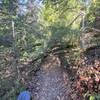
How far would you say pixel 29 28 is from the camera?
38.8 feet

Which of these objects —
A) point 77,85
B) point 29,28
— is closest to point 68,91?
point 77,85

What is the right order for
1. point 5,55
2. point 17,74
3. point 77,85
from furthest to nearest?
point 5,55 → point 17,74 → point 77,85

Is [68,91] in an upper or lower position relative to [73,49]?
lower

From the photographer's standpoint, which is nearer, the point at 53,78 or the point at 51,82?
the point at 51,82

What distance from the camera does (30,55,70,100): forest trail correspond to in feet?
30.0

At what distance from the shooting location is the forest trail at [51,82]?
360 inches

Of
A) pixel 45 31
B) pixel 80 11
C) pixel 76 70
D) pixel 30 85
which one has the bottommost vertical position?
pixel 30 85

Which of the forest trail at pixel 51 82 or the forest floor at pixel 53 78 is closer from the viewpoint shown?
the forest floor at pixel 53 78

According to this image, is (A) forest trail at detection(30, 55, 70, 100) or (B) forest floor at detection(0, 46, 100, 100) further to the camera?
(A) forest trail at detection(30, 55, 70, 100)

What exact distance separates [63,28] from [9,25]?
2.76 metres

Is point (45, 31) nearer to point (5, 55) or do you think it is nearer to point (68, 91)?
point (5, 55)

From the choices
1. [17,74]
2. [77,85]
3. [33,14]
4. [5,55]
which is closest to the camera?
[77,85]

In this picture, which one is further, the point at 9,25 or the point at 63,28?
the point at 9,25

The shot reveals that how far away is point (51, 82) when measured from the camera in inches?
391
